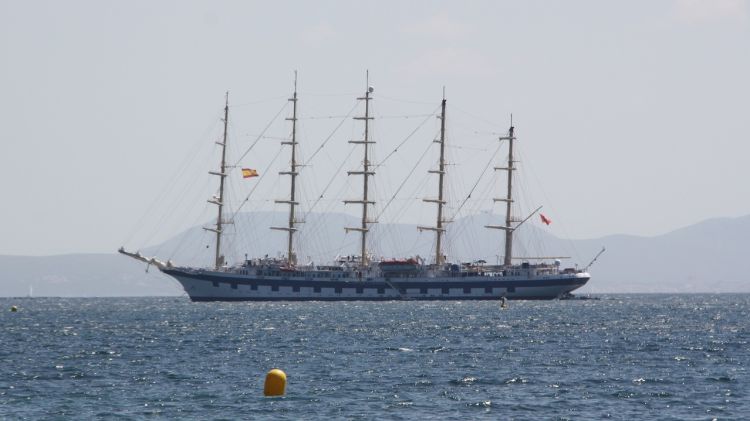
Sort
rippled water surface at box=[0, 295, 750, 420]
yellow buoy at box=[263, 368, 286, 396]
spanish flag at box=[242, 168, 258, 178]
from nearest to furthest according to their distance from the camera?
rippled water surface at box=[0, 295, 750, 420] → yellow buoy at box=[263, 368, 286, 396] → spanish flag at box=[242, 168, 258, 178]

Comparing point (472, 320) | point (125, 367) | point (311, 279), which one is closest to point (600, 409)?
point (125, 367)

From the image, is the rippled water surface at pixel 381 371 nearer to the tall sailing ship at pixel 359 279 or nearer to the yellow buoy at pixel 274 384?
the yellow buoy at pixel 274 384

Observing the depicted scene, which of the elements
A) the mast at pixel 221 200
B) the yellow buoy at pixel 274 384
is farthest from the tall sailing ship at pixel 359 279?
the yellow buoy at pixel 274 384

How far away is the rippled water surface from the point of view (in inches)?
1743

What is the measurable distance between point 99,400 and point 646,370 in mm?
24869

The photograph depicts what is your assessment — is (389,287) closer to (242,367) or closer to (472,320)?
(472,320)

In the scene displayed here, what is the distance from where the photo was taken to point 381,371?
56594 millimetres

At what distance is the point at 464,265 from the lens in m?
169

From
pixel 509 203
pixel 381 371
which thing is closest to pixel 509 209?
pixel 509 203

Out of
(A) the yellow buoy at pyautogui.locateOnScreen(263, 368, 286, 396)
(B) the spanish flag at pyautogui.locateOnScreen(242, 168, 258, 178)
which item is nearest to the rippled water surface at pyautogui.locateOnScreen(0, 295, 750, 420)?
(A) the yellow buoy at pyautogui.locateOnScreen(263, 368, 286, 396)

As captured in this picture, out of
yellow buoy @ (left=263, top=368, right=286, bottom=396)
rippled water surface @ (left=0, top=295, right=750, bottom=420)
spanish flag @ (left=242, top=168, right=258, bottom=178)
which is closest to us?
rippled water surface @ (left=0, top=295, right=750, bottom=420)

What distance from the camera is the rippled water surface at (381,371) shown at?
44281mm

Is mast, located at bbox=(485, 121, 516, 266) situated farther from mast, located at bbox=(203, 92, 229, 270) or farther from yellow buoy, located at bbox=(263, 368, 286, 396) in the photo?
yellow buoy, located at bbox=(263, 368, 286, 396)

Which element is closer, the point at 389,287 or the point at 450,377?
the point at 450,377
